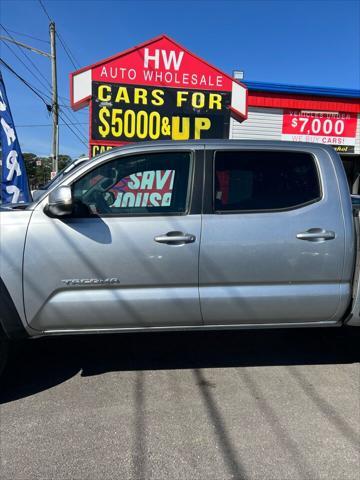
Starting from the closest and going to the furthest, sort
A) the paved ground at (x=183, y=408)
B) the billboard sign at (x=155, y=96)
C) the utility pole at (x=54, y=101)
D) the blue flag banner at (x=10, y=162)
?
1. the paved ground at (x=183, y=408)
2. the blue flag banner at (x=10, y=162)
3. the billboard sign at (x=155, y=96)
4. the utility pole at (x=54, y=101)

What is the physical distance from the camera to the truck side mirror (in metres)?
2.93

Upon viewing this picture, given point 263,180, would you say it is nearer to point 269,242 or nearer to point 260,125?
point 269,242

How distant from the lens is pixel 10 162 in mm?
6980

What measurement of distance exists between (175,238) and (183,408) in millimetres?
1292

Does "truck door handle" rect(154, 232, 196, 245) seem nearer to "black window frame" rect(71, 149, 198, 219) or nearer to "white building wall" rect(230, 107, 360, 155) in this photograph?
"black window frame" rect(71, 149, 198, 219)

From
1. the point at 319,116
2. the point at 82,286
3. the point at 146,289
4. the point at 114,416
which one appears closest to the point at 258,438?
the point at 114,416

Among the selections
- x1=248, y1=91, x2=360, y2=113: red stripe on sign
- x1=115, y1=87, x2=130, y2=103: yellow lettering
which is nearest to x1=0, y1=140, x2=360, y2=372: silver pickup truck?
x1=115, y1=87, x2=130, y2=103: yellow lettering

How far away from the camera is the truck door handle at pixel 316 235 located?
10.6 ft

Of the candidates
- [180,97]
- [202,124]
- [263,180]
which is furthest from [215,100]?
[263,180]

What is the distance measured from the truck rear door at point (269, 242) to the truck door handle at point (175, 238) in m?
0.12

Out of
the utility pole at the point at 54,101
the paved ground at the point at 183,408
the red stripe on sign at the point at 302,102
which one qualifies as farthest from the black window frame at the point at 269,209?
the utility pole at the point at 54,101

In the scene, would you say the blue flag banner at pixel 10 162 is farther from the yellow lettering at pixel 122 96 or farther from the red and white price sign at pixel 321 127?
the red and white price sign at pixel 321 127

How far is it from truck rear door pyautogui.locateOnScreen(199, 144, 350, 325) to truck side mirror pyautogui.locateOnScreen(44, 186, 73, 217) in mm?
1022

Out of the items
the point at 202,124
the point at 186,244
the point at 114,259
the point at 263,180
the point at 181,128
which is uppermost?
the point at 202,124
